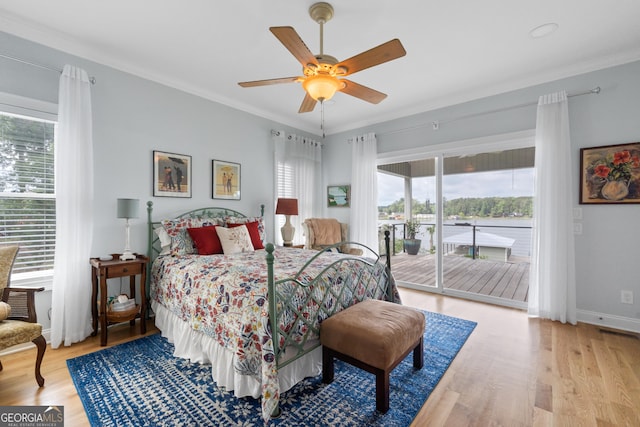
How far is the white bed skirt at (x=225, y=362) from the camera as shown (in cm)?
183

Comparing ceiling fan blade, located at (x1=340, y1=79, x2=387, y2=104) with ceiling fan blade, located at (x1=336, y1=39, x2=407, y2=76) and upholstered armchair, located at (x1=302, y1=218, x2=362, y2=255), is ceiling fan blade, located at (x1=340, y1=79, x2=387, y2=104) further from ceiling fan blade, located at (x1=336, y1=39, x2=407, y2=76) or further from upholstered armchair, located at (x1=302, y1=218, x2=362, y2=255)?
upholstered armchair, located at (x1=302, y1=218, x2=362, y2=255)

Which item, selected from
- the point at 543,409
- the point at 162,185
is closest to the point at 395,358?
the point at 543,409

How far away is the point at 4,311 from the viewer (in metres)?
1.98

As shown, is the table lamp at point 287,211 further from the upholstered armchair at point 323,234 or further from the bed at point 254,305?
the bed at point 254,305

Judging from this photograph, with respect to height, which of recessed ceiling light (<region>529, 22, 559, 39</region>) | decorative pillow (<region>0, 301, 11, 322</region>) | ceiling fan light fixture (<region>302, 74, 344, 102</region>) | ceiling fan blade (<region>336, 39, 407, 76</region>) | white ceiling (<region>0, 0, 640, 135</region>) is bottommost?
decorative pillow (<region>0, 301, 11, 322</region>)

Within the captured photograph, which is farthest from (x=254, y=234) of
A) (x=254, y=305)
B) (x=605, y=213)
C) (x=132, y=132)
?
(x=605, y=213)

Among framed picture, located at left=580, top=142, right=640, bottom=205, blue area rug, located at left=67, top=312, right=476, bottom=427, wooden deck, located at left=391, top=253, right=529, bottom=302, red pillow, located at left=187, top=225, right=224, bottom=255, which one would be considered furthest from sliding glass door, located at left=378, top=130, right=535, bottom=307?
red pillow, located at left=187, top=225, right=224, bottom=255

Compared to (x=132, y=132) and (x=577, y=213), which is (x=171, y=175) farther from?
(x=577, y=213)

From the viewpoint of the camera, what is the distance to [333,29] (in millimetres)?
2492

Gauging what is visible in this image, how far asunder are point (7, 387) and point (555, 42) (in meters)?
5.35

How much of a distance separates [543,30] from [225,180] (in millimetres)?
3865

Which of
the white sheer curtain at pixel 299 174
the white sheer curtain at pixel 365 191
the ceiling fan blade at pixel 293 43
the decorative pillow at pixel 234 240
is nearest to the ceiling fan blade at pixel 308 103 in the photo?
the ceiling fan blade at pixel 293 43

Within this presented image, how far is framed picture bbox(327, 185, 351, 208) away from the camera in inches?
205

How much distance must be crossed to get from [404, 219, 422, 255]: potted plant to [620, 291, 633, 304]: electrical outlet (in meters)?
2.24
